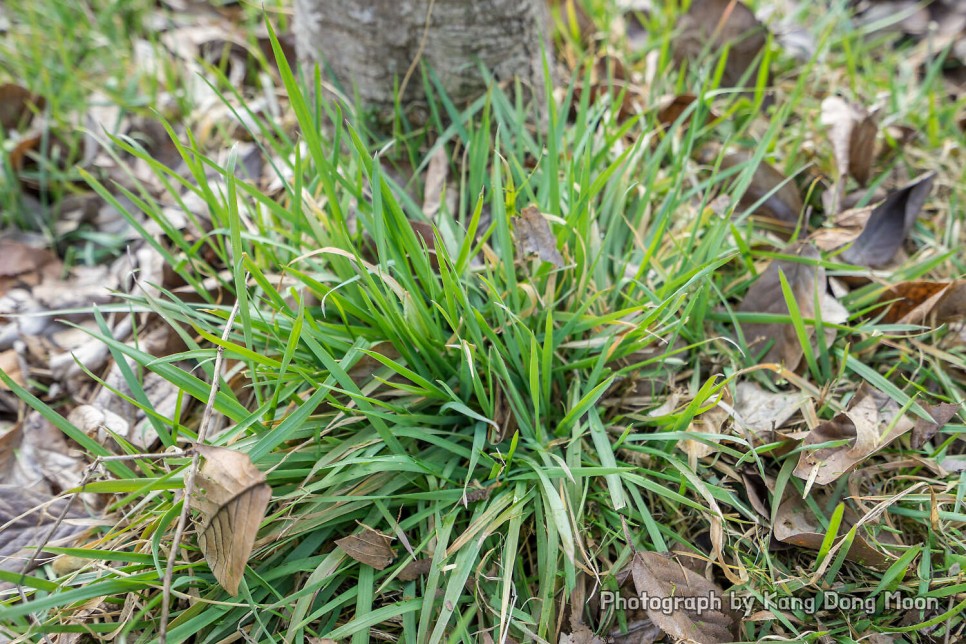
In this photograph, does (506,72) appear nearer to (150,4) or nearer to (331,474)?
(331,474)

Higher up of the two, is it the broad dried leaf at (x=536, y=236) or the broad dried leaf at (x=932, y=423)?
the broad dried leaf at (x=536, y=236)

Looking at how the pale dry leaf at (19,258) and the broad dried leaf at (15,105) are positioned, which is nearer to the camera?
the pale dry leaf at (19,258)

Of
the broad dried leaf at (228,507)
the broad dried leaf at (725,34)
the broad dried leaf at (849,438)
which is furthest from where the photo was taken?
the broad dried leaf at (725,34)

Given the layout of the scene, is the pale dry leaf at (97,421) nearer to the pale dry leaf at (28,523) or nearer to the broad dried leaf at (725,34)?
the pale dry leaf at (28,523)

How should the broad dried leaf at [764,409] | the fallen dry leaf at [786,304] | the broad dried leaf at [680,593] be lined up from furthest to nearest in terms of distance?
1. the fallen dry leaf at [786,304]
2. the broad dried leaf at [764,409]
3. the broad dried leaf at [680,593]

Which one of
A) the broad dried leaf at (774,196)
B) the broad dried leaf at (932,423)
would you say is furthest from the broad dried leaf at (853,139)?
the broad dried leaf at (932,423)

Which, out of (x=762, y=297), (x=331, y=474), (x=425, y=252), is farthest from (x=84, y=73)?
(x=762, y=297)
